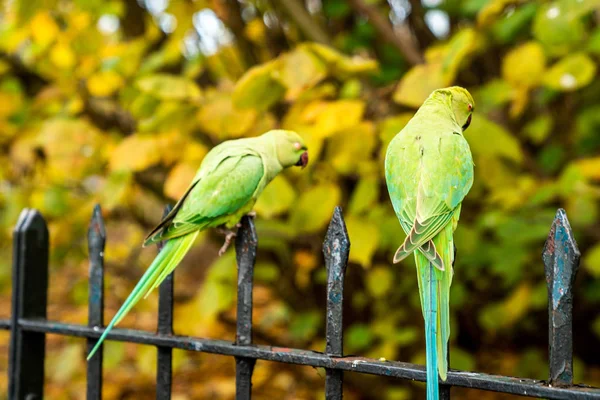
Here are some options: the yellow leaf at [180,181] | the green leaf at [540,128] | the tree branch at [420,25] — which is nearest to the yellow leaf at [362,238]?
the yellow leaf at [180,181]

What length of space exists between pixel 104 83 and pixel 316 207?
143 cm

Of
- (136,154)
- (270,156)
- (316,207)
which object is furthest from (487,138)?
(136,154)

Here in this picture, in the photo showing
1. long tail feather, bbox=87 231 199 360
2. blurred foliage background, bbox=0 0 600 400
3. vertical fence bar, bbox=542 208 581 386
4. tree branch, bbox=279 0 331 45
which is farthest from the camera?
tree branch, bbox=279 0 331 45

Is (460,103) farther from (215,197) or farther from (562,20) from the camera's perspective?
(562,20)

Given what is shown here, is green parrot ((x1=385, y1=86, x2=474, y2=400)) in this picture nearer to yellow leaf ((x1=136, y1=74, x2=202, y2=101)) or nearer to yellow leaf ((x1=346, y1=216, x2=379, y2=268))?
yellow leaf ((x1=346, y1=216, x2=379, y2=268))

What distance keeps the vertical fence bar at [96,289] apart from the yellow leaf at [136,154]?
616 millimetres

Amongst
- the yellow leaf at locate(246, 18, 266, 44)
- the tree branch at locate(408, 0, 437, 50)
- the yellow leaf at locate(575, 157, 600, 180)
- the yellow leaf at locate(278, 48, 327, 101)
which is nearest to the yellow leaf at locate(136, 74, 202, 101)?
the yellow leaf at locate(278, 48, 327, 101)

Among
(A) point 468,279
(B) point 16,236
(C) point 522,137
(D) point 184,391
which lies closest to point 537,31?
(C) point 522,137

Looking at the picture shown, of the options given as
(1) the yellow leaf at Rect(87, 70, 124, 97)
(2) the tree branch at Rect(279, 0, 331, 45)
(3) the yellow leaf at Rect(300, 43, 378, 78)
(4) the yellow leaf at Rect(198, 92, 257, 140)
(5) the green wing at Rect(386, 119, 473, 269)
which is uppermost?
(2) the tree branch at Rect(279, 0, 331, 45)

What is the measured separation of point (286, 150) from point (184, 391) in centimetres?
349

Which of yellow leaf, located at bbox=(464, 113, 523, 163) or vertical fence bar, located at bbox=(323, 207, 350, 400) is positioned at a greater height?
yellow leaf, located at bbox=(464, 113, 523, 163)

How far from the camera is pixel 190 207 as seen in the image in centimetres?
149

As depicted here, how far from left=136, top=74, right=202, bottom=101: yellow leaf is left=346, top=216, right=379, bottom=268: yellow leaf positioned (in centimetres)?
77

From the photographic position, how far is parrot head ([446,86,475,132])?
50.0 inches
